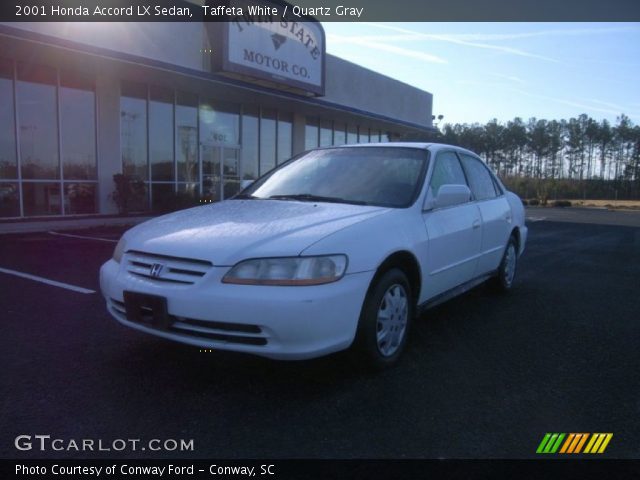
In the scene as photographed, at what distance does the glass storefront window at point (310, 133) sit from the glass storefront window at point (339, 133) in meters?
1.36

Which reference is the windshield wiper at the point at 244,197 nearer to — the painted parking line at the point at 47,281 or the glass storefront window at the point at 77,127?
the painted parking line at the point at 47,281

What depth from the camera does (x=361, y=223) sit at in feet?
11.1

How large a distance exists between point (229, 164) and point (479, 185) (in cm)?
1243

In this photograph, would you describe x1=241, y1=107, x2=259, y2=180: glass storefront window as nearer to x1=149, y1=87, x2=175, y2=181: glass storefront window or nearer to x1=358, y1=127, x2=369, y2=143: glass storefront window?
x1=149, y1=87, x2=175, y2=181: glass storefront window

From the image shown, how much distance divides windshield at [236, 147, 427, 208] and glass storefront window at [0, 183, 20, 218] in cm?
916

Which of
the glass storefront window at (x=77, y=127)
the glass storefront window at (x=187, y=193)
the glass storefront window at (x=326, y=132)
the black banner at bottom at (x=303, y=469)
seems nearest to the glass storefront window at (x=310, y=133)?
the glass storefront window at (x=326, y=132)

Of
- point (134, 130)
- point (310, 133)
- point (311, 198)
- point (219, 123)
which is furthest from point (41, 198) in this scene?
point (310, 133)

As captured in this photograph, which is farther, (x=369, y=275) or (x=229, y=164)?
(x=229, y=164)

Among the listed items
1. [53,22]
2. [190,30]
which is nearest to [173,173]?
[190,30]

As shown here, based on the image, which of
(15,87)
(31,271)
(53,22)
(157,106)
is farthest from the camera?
(157,106)

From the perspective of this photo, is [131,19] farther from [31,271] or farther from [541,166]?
[541,166]

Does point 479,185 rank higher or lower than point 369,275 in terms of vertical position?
higher

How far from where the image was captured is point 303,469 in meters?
2.39

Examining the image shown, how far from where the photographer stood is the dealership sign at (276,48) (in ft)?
45.5
